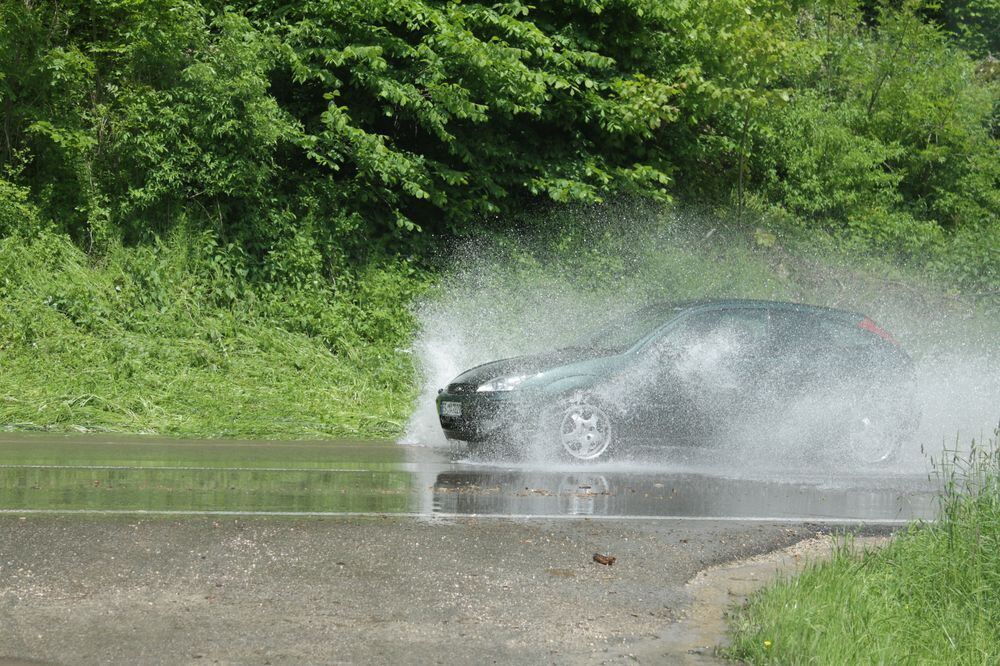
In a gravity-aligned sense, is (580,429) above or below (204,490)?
above

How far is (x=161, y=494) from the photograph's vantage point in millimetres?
8703

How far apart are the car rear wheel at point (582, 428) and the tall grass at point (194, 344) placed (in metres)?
3.06

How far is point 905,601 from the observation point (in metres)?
6.07

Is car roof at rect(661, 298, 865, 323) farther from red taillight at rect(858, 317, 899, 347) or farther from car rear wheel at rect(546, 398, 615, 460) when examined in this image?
car rear wheel at rect(546, 398, 615, 460)

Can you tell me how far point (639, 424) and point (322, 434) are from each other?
392 centimetres

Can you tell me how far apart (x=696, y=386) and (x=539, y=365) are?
5.05 feet

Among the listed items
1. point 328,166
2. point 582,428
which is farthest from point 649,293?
point 582,428

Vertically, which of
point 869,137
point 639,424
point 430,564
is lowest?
point 430,564

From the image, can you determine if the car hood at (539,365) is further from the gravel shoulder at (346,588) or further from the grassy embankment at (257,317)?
the gravel shoulder at (346,588)

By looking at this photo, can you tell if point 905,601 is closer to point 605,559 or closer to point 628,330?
point 605,559

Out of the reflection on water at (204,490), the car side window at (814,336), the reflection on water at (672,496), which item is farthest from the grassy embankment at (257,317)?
the car side window at (814,336)

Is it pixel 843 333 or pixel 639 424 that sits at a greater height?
pixel 843 333

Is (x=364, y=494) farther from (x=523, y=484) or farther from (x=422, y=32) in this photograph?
(x=422, y=32)

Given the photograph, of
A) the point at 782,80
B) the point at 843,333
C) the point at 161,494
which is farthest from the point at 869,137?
the point at 161,494
